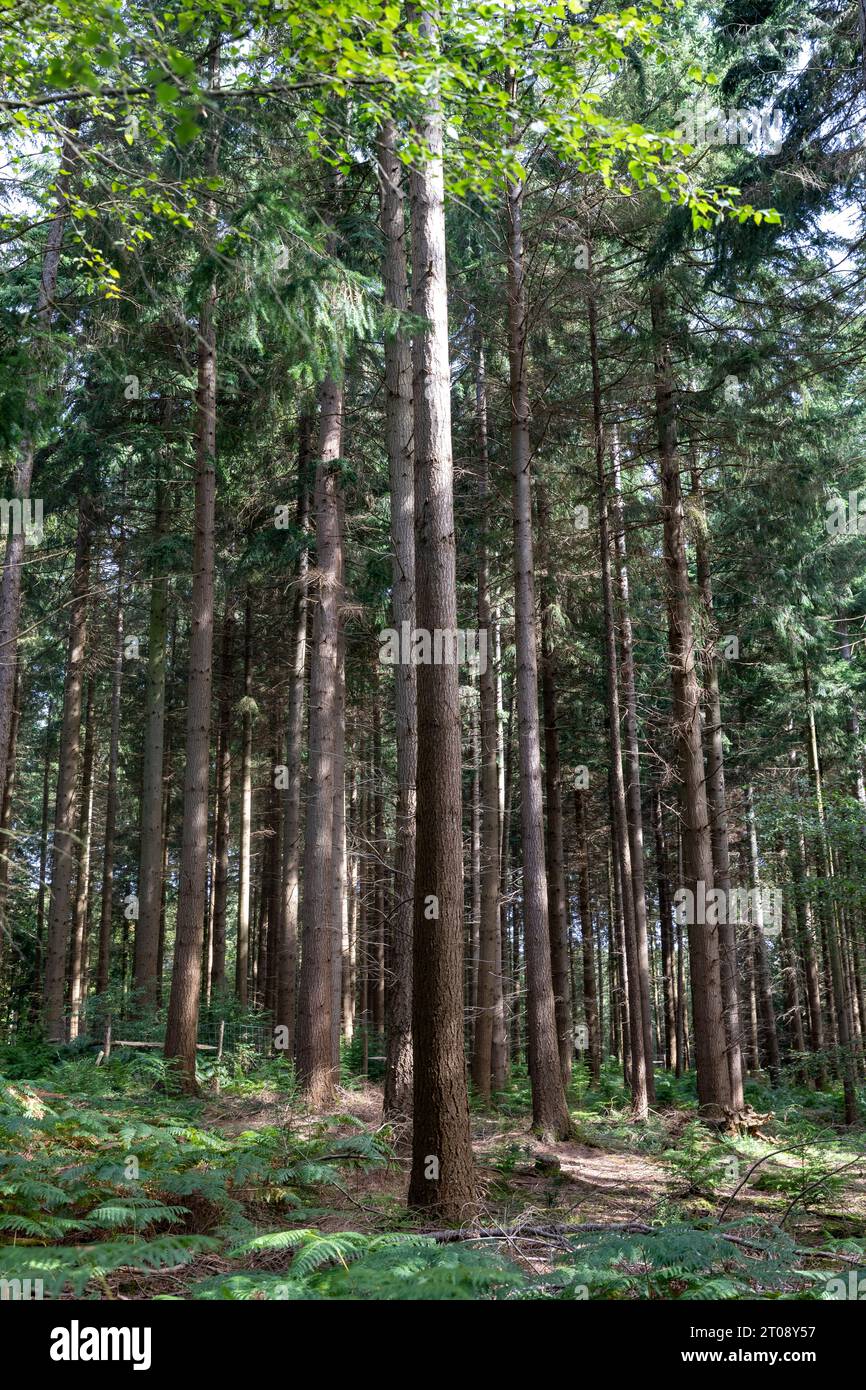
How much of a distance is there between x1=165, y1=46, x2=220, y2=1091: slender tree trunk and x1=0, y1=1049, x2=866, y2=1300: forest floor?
749 mm

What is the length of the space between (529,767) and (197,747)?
15.2 feet

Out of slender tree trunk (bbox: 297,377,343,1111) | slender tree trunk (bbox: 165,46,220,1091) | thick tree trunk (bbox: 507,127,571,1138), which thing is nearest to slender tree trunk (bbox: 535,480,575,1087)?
thick tree trunk (bbox: 507,127,571,1138)

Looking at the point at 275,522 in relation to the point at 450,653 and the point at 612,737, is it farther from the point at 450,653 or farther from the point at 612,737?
the point at 450,653

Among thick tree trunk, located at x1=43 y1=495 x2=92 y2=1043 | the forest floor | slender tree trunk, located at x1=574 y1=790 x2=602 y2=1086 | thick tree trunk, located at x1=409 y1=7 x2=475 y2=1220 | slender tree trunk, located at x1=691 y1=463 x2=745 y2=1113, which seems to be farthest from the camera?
slender tree trunk, located at x1=574 y1=790 x2=602 y2=1086

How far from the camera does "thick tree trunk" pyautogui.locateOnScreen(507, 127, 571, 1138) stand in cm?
1110

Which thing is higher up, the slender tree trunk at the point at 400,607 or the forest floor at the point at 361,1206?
the slender tree trunk at the point at 400,607

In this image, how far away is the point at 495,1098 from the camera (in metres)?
15.7

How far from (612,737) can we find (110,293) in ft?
34.4

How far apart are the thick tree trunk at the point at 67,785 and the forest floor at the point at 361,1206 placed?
15.3ft

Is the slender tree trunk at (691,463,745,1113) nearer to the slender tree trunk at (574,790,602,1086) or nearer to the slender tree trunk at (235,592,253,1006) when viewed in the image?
the slender tree trunk at (574,790,602,1086)

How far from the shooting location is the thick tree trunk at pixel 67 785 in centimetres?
1653

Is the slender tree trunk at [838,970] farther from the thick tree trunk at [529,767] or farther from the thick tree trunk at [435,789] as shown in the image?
the thick tree trunk at [435,789]

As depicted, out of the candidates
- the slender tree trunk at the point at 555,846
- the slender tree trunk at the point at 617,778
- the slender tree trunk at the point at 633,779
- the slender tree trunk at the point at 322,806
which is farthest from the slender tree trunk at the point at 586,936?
the slender tree trunk at the point at 322,806
